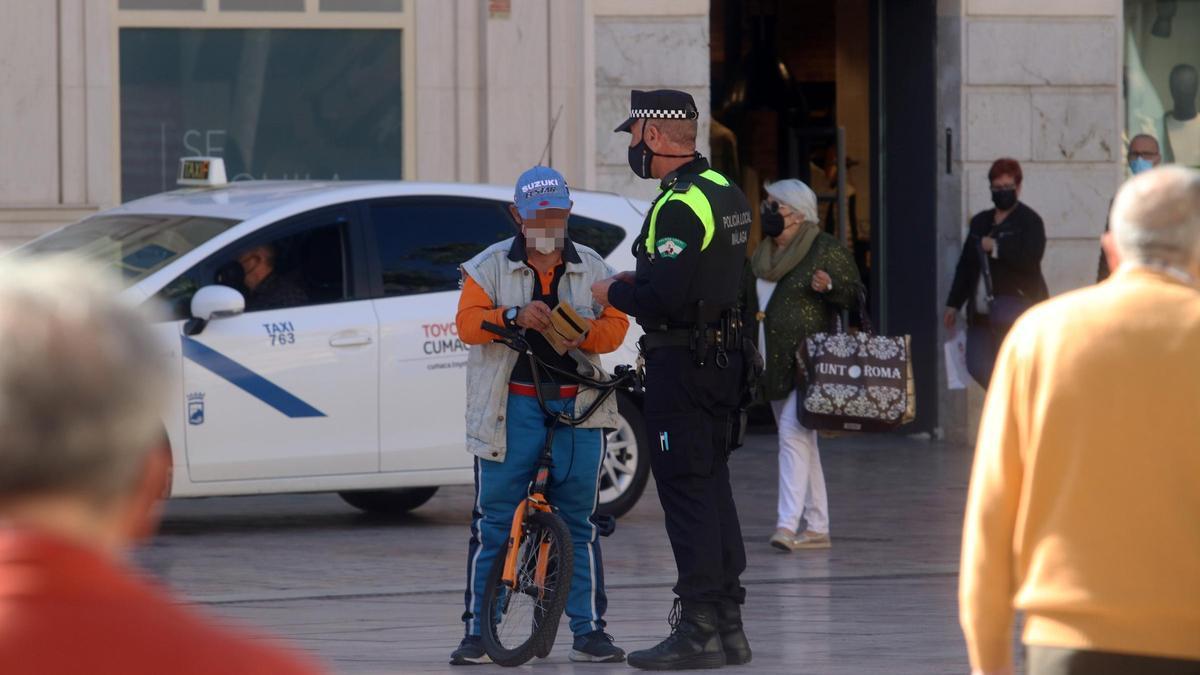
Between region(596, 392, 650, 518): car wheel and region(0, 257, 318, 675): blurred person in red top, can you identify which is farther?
region(596, 392, 650, 518): car wheel

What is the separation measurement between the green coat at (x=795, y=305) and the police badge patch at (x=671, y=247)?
10.8 feet

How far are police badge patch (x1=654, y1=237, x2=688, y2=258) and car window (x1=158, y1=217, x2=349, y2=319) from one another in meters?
3.79

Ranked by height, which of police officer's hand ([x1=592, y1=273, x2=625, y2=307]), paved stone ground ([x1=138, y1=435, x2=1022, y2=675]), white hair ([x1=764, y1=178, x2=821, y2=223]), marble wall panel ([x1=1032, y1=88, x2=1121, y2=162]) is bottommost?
paved stone ground ([x1=138, y1=435, x2=1022, y2=675])

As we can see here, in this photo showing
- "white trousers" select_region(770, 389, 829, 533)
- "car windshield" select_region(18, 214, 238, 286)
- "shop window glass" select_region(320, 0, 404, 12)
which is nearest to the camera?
"white trousers" select_region(770, 389, 829, 533)

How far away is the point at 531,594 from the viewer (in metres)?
7.11

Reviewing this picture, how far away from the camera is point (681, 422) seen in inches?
277

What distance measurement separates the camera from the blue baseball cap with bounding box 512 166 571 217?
7223 mm

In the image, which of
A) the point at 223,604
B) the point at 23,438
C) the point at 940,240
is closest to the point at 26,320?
the point at 23,438

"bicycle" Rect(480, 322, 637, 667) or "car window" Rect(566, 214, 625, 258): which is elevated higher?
"car window" Rect(566, 214, 625, 258)

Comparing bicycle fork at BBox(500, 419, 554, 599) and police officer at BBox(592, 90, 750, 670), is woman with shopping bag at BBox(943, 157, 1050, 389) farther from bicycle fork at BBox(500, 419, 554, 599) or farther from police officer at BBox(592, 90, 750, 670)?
bicycle fork at BBox(500, 419, 554, 599)

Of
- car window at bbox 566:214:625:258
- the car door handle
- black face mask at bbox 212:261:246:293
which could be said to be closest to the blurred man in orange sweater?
the car door handle

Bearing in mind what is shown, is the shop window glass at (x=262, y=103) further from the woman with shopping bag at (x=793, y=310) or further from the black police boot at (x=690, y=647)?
the black police boot at (x=690, y=647)

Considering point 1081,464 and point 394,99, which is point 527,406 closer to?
point 1081,464

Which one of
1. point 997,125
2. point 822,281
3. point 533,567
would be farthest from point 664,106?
point 997,125
